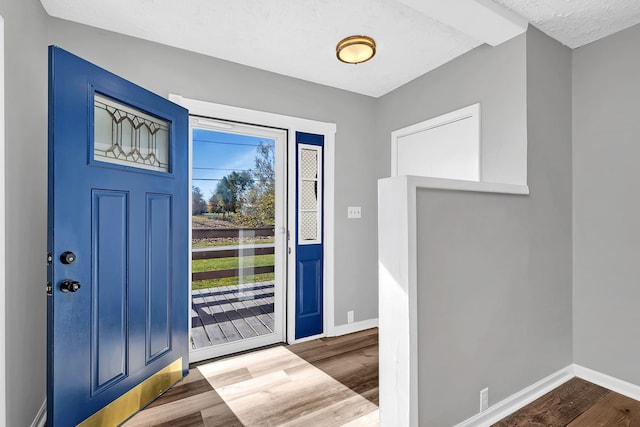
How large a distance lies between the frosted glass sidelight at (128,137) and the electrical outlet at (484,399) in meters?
2.53

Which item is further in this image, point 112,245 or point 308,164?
point 308,164

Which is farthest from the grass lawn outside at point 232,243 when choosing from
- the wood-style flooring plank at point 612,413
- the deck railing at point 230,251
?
the wood-style flooring plank at point 612,413

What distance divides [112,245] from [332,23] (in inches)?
79.9

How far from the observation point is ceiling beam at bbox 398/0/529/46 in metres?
1.82

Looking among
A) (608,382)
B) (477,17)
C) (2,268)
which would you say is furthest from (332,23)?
(608,382)

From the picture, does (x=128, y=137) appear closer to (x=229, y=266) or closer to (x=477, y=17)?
(x=229, y=266)

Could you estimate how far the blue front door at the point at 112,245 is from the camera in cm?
157

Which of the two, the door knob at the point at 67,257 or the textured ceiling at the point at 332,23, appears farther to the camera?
the textured ceiling at the point at 332,23

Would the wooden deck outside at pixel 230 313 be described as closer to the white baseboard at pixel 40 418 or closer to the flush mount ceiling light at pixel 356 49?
the white baseboard at pixel 40 418

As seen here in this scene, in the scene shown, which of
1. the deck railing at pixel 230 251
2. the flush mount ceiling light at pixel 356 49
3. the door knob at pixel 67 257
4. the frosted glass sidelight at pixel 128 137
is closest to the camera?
the door knob at pixel 67 257

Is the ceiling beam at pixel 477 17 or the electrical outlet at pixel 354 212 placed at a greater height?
the ceiling beam at pixel 477 17

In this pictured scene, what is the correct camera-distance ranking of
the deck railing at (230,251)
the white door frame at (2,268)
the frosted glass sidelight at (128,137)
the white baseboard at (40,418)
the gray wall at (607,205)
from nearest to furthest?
the white door frame at (2,268)
the white baseboard at (40,418)
the frosted glass sidelight at (128,137)
the gray wall at (607,205)
the deck railing at (230,251)

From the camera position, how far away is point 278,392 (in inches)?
85.4

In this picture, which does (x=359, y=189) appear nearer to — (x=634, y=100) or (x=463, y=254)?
(x=463, y=254)
